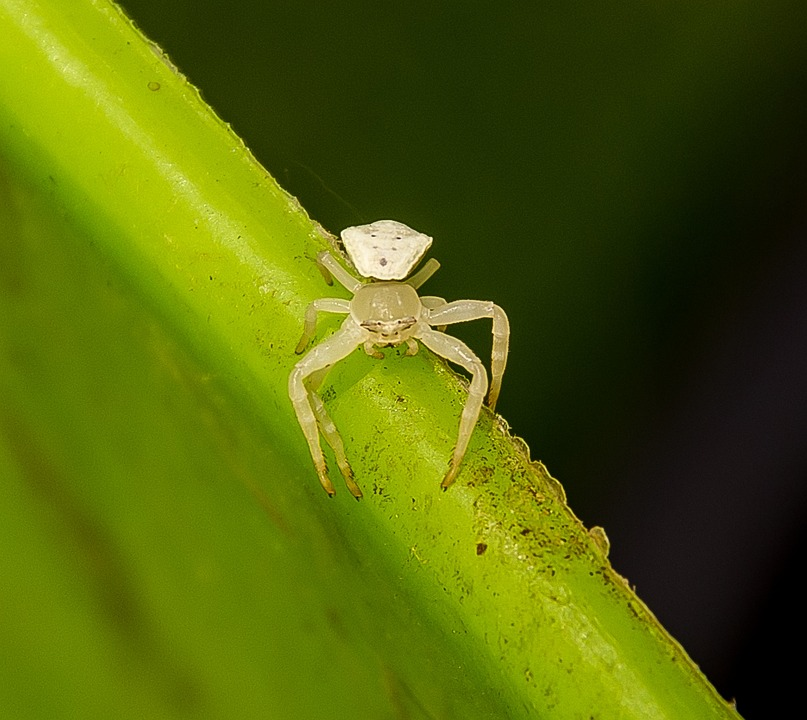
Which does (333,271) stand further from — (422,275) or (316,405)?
(422,275)

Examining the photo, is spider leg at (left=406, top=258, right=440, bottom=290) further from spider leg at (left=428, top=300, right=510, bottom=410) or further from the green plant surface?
the green plant surface

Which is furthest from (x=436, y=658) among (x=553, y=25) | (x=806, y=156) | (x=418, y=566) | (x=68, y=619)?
(x=806, y=156)

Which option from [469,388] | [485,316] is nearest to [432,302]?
[485,316]

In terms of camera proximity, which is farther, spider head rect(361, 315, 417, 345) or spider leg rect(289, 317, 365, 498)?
spider head rect(361, 315, 417, 345)

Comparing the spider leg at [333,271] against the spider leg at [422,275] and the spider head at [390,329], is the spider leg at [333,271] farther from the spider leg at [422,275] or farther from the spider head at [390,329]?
the spider leg at [422,275]

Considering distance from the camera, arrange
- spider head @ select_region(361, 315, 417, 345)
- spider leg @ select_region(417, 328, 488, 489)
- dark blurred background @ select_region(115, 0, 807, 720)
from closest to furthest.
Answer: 1. spider leg @ select_region(417, 328, 488, 489)
2. spider head @ select_region(361, 315, 417, 345)
3. dark blurred background @ select_region(115, 0, 807, 720)

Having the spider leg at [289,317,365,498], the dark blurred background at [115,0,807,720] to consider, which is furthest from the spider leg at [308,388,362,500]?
the dark blurred background at [115,0,807,720]

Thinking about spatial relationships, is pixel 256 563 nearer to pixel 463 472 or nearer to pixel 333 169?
pixel 463 472
